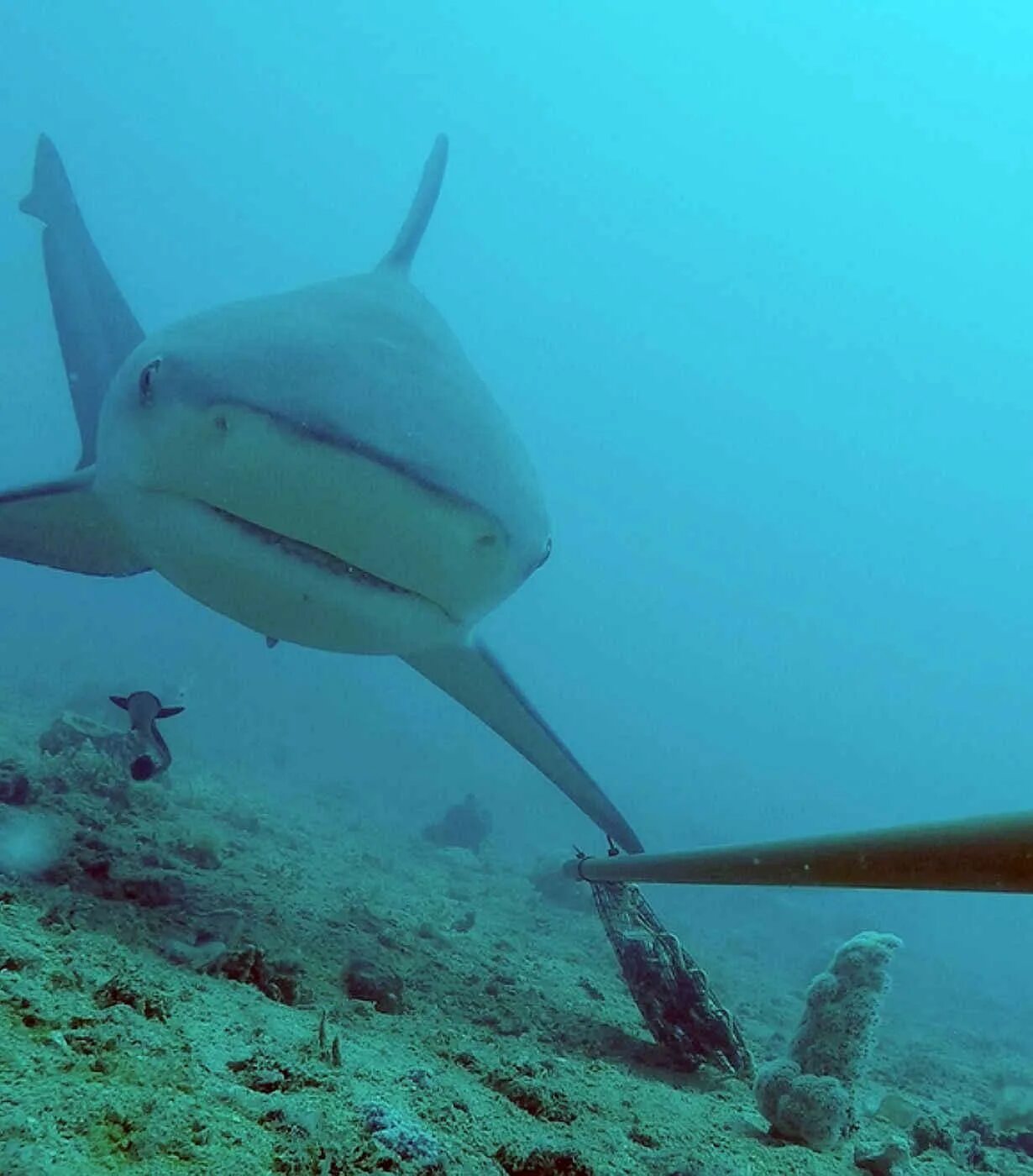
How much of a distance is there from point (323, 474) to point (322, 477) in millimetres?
12

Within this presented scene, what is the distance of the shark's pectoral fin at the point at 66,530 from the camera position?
14.9 ft

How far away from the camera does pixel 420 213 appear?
7.05m

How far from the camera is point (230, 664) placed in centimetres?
5381

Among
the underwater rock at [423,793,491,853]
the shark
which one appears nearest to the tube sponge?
the shark

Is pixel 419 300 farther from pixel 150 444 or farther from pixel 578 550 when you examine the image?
pixel 578 550

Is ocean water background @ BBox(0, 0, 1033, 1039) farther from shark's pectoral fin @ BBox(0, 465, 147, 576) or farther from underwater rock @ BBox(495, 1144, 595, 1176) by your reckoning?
underwater rock @ BBox(495, 1144, 595, 1176)

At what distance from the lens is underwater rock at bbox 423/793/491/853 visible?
15.3 metres

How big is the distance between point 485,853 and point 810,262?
117226 mm

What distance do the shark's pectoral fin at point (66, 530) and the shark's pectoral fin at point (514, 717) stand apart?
6.29 feet

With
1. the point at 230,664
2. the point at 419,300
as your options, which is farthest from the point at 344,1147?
the point at 230,664

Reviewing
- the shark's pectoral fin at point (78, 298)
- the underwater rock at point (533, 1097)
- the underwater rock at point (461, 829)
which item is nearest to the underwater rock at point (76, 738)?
the shark's pectoral fin at point (78, 298)

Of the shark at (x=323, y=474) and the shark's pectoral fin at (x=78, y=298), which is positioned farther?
the shark's pectoral fin at (x=78, y=298)

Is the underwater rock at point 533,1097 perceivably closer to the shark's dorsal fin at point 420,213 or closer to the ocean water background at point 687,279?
the shark's dorsal fin at point 420,213

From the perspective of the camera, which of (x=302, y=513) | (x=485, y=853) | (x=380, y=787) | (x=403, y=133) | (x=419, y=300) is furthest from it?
(x=403, y=133)
